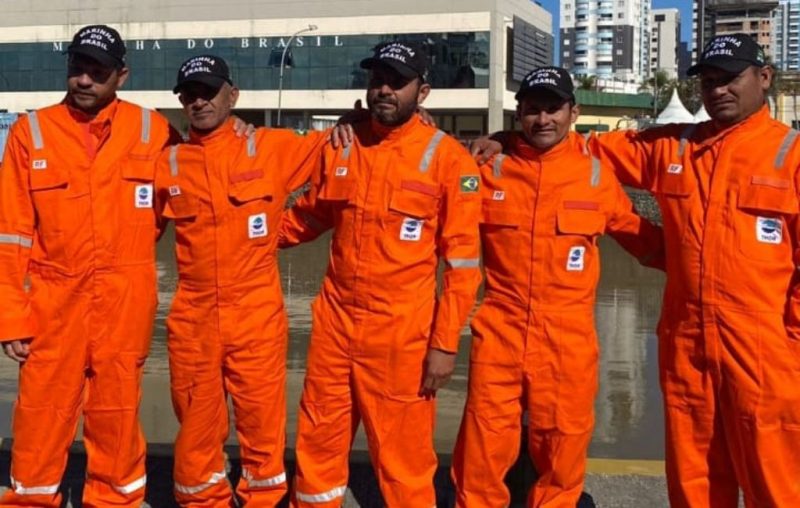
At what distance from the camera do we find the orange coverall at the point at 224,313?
10.9ft

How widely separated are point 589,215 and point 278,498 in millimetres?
1610

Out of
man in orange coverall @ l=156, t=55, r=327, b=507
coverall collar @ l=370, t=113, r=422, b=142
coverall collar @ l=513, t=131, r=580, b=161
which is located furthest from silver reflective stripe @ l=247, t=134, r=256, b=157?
coverall collar @ l=513, t=131, r=580, b=161

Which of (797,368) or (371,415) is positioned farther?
(371,415)

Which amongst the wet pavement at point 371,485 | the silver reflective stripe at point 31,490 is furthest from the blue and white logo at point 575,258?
the silver reflective stripe at point 31,490

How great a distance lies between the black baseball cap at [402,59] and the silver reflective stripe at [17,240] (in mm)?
1403

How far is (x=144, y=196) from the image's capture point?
11.2 feet

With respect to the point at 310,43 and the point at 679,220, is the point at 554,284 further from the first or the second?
the point at 310,43

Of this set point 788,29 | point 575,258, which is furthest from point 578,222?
point 788,29

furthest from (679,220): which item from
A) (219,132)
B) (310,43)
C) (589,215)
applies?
(310,43)

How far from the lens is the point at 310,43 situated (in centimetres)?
5000

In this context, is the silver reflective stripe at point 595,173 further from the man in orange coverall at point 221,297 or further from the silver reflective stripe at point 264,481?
the silver reflective stripe at point 264,481

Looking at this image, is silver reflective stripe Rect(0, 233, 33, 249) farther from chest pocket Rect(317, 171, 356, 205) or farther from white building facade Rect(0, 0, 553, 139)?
white building facade Rect(0, 0, 553, 139)

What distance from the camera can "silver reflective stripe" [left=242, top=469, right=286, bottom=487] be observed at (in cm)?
344

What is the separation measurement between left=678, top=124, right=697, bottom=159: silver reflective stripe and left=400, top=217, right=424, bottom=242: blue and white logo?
0.97 m
